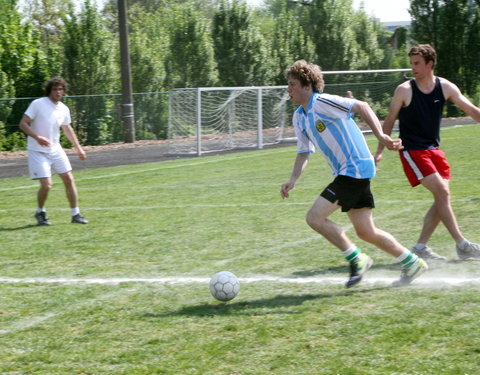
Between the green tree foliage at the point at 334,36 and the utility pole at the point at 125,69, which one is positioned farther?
the green tree foliage at the point at 334,36

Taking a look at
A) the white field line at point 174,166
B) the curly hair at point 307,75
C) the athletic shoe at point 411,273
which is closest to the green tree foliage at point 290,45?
the white field line at point 174,166

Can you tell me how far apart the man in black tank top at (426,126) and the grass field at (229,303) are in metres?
0.40

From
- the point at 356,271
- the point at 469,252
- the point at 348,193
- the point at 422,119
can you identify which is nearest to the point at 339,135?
the point at 348,193

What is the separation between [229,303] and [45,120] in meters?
5.63

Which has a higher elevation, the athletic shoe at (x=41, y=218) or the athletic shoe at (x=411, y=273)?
the athletic shoe at (x=411, y=273)

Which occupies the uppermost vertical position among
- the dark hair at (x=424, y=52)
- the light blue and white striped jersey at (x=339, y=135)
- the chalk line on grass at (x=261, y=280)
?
the dark hair at (x=424, y=52)

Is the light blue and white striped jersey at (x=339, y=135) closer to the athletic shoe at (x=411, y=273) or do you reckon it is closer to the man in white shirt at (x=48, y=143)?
the athletic shoe at (x=411, y=273)

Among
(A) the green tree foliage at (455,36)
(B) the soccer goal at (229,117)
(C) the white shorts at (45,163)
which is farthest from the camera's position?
(A) the green tree foliage at (455,36)

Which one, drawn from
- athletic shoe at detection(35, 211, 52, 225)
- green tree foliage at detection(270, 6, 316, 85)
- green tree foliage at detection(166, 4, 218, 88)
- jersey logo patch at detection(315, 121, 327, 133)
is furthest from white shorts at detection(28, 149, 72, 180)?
green tree foliage at detection(270, 6, 316, 85)

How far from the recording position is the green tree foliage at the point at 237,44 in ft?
112

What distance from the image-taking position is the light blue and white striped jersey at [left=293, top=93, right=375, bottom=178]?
5980 mm

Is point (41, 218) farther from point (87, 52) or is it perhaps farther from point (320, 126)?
point (87, 52)

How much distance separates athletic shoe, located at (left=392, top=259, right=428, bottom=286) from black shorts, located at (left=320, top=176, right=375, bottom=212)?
2.14 ft

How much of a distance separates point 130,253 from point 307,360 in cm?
416
